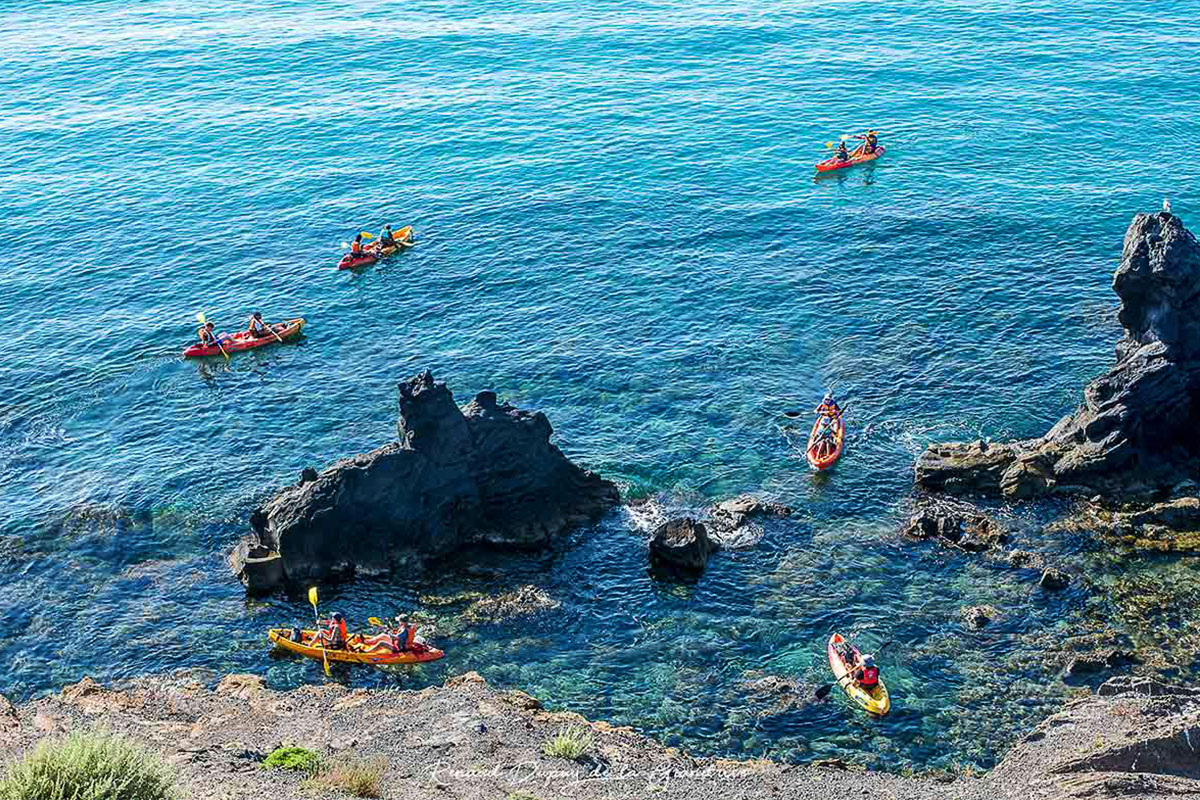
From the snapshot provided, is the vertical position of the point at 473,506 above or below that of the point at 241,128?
below

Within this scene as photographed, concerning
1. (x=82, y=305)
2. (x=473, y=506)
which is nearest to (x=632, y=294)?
(x=473, y=506)

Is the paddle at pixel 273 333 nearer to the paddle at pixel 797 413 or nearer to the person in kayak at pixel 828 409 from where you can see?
the paddle at pixel 797 413

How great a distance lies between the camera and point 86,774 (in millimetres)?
29562

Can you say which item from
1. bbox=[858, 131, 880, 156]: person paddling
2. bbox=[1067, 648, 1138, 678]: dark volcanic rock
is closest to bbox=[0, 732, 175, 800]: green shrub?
bbox=[1067, 648, 1138, 678]: dark volcanic rock

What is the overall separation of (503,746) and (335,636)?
1089 centimetres

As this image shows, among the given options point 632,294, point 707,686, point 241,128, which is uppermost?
point 241,128

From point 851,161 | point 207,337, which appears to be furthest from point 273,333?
point 851,161

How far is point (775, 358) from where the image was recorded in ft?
233

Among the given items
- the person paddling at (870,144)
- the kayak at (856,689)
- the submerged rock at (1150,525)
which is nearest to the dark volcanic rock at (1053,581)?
the submerged rock at (1150,525)

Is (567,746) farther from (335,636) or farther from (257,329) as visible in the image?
(257,329)

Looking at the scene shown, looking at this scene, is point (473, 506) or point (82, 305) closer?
point (473, 506)

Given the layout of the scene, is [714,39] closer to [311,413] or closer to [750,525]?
[311,413]

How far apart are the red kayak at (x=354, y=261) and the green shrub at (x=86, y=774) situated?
185ft

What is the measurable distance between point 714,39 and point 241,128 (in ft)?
153
